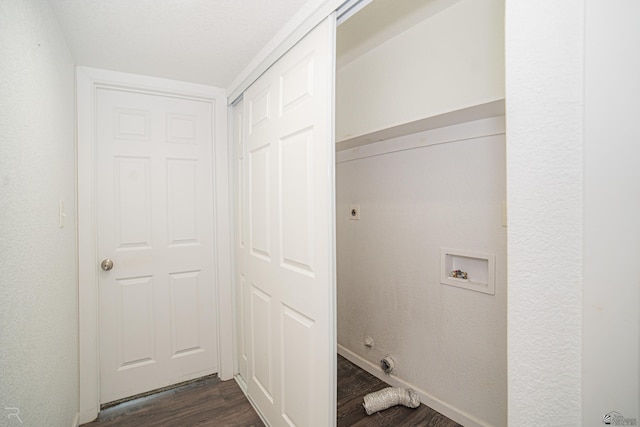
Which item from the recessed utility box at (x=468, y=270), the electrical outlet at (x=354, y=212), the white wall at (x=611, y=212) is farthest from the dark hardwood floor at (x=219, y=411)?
the white wall at (x=611, y=212)

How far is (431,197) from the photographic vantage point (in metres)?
1.93

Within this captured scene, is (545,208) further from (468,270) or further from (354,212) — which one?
(354,212)

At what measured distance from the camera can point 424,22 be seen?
5.60 feet

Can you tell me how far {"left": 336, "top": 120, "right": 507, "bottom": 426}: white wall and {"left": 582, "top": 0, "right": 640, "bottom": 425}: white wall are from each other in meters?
1.16

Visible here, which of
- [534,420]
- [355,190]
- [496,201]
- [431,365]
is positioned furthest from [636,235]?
[355,190]

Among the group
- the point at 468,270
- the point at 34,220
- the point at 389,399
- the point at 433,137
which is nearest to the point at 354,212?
the point at 433,137

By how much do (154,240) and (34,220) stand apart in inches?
43.4

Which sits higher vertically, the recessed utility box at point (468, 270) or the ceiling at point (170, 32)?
the ceiling at point (170, 32)

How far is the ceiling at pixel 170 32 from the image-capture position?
1334 millimetres

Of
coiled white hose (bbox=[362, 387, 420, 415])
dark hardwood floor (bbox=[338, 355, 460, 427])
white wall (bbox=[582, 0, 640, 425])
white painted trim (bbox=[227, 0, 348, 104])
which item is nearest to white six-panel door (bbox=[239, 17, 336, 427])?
white painted trim (bbox=[227, 0, 348, 104])

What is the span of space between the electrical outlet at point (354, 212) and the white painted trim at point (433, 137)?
1.39 feet

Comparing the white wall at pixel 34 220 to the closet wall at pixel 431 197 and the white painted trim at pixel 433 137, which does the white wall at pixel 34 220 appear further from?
the white painted trim at pixel 433 137

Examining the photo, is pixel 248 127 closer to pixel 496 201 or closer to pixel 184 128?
pixel 184 128

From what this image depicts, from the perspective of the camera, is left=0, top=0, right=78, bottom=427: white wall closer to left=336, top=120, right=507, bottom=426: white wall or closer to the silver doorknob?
the silver doorknob
